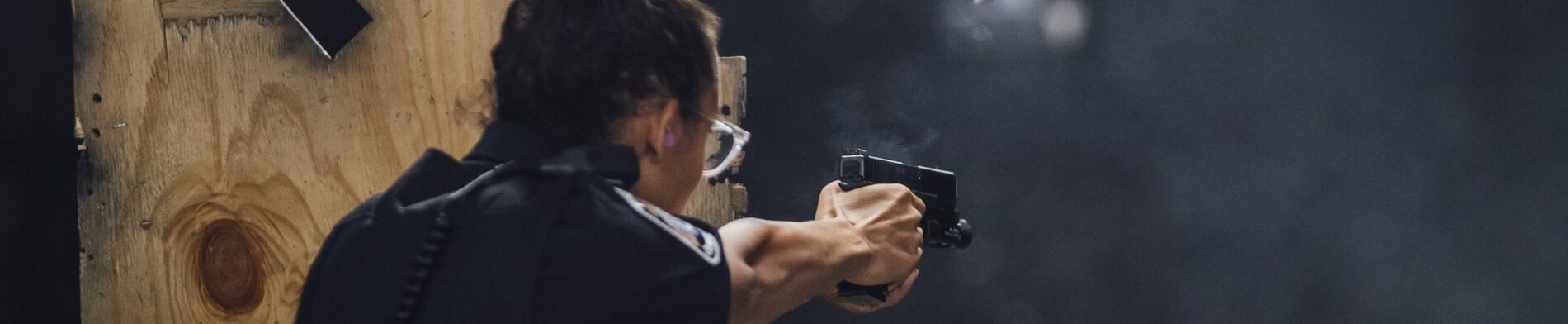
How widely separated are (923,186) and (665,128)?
81 cm

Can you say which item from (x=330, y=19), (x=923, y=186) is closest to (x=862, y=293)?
(x=923, y=186)

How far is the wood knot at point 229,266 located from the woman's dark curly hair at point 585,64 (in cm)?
97

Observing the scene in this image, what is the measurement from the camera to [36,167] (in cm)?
175

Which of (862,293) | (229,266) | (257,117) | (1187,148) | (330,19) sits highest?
(330,19)

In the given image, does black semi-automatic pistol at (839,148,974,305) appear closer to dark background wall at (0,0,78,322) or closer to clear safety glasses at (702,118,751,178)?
clear safety glasses at (702,118,751,178)

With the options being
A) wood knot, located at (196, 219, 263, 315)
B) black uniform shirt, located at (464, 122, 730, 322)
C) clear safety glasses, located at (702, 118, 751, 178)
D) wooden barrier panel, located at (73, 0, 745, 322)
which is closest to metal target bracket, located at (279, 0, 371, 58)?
wooden barrier panel, located at (73, 0, 745, 322)

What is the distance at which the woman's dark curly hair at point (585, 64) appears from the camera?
3.16ft

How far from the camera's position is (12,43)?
A: 1.71m

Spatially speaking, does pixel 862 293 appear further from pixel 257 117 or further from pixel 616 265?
pixel 257 117

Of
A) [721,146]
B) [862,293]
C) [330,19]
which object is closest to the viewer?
[862,293]

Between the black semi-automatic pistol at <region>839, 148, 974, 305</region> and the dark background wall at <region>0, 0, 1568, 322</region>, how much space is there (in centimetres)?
68

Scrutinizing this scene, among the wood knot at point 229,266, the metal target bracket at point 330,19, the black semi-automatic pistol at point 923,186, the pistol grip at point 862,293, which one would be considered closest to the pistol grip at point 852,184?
the black semi-automatic pistol at point 923,186

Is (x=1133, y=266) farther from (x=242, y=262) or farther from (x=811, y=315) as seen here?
(x=242, y=262)

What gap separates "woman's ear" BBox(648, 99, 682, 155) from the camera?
1.02m
